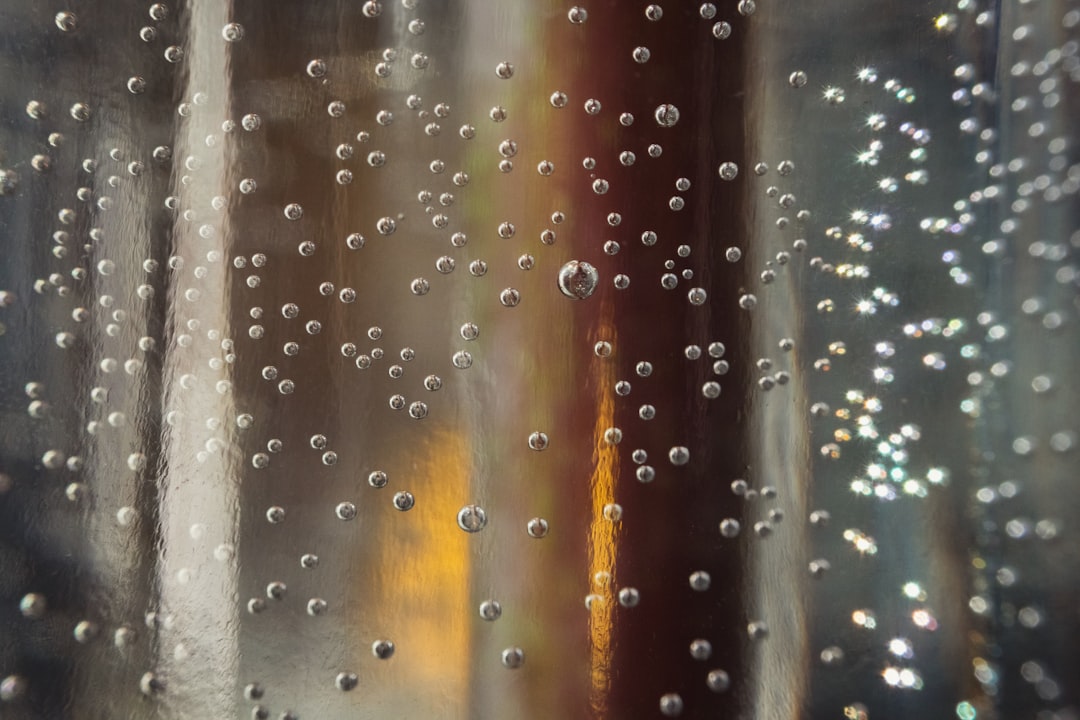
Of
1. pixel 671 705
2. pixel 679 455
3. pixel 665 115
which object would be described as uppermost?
pixel 665 115

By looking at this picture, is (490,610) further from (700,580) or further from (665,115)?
(665,115)

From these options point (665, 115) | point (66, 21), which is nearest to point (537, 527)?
point (665, 115)

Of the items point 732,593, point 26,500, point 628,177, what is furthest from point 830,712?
point 26,500

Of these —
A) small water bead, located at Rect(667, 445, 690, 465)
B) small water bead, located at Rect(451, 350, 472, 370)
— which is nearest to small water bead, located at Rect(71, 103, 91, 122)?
small water bead, located at Rect(451, 350, 472, 370)

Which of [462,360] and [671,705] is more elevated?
[462,360]

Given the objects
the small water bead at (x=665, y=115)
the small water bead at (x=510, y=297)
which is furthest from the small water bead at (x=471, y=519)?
the small water bead at (x=665, y=115)

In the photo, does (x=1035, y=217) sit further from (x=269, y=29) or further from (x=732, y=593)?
(x=269, y=29)

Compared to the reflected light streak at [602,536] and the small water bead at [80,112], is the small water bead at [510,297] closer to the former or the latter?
the reflected light streak at [602,536]

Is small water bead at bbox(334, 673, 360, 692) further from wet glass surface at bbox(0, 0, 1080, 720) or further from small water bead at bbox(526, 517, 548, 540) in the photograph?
small water bead at bbox(526, 517, 548, 540)
